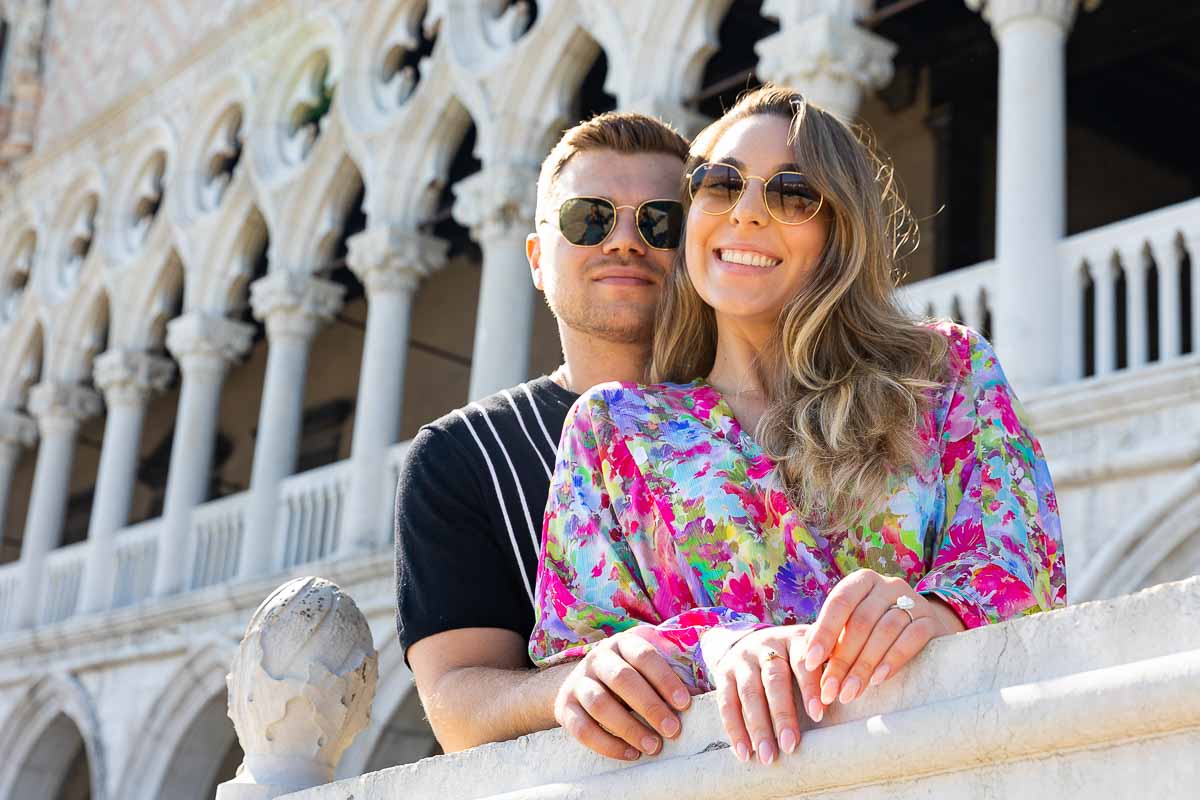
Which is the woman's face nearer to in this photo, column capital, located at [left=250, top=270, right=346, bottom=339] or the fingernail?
the fingernail

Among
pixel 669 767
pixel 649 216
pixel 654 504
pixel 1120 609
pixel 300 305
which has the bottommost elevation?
pixel 669 767

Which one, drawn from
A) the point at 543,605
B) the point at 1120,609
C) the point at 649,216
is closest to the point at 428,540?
the point at 543,605

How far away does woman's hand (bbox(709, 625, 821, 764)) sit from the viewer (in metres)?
1.41

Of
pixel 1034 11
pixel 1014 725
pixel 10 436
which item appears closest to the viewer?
pixel 1014 725

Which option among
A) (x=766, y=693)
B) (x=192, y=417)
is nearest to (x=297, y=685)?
(x=766, y=693)

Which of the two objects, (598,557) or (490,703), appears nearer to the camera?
(598,557)

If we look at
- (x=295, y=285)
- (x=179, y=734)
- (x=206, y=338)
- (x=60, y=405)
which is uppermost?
(x=295, y=285)

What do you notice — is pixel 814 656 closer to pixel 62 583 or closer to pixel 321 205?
pixel 321 205

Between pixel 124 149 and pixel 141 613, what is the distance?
3.39 m

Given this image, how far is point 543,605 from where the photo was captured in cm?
171

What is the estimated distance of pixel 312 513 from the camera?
9336 mm

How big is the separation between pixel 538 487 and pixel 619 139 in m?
0.47

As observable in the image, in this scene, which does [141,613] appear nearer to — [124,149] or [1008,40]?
[124,149]

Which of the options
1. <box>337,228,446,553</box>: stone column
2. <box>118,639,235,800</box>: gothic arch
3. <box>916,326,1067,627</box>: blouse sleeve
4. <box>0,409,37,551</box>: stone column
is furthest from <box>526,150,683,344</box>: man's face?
<box>0,409,37,551</box>: stone column
